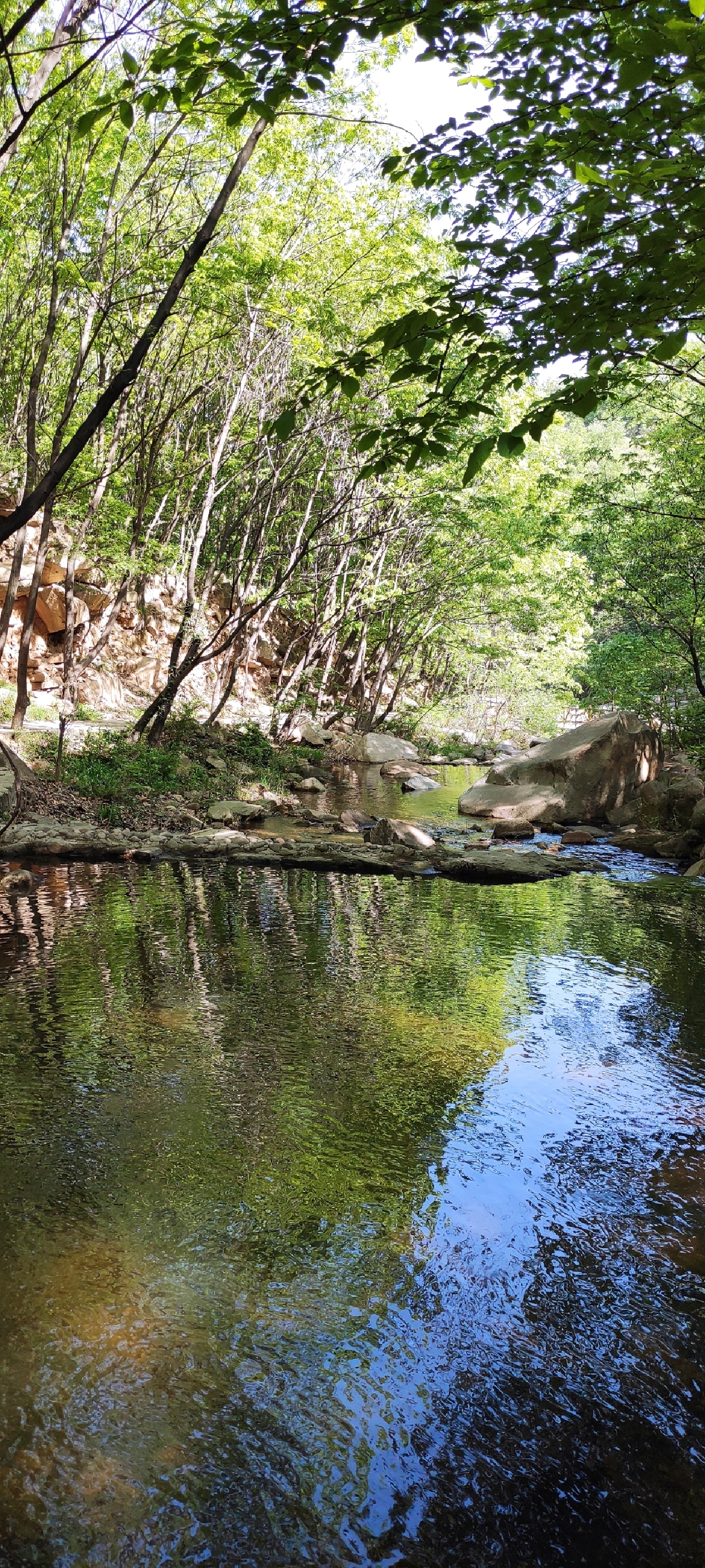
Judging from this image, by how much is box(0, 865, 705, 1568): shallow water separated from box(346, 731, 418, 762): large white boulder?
21.6 metres

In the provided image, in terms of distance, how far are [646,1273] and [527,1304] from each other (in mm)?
562

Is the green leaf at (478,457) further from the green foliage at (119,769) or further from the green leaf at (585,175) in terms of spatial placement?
the green foliage at (119,769)

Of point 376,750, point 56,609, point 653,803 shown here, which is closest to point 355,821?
point 653,803

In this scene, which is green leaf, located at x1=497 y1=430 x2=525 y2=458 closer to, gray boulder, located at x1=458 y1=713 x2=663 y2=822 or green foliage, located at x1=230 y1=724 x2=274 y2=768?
gray boulder, located at x1=458 y1=713 x2=663 y2=822

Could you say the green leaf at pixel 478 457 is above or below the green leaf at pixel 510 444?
below

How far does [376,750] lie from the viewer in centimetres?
2880

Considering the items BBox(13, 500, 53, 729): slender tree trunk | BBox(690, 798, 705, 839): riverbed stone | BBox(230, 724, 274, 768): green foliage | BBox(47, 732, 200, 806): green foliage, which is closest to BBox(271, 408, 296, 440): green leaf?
BBox(13, 500, 53, 729): slender tree trunk

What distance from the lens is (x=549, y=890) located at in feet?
37.2

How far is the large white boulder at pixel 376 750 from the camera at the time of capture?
93.5 feet

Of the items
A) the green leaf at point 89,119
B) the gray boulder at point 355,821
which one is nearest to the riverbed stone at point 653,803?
the gray boulder at point 355,821

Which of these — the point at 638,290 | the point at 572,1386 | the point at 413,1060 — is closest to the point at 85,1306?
the point at 572,1386

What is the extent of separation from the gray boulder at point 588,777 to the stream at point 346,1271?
10805 millimetres

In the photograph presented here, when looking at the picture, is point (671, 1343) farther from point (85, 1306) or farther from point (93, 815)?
point (93, 815)

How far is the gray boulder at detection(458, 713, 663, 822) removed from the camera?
1752 centimetres
